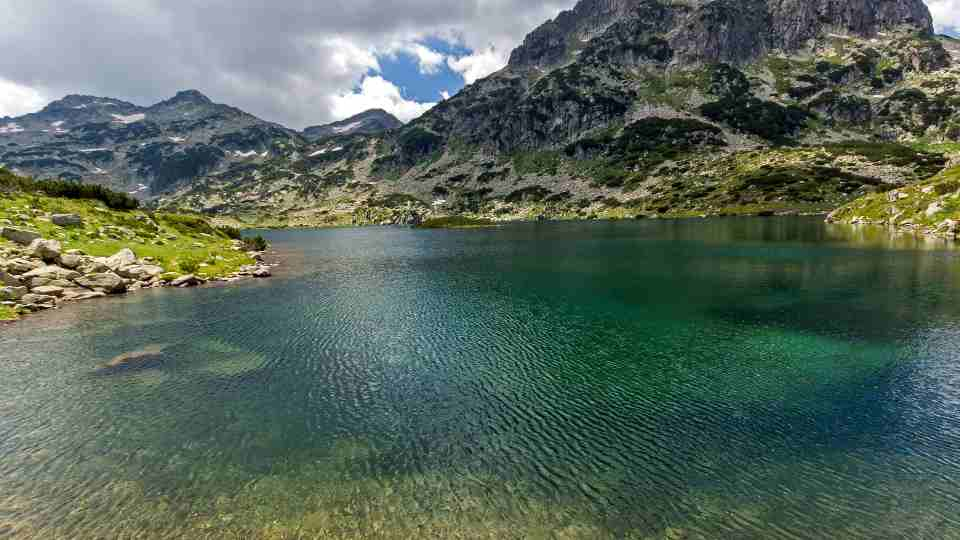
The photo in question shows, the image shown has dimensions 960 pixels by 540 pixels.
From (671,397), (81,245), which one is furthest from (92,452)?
(81,245)

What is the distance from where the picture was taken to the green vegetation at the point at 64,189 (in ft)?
325

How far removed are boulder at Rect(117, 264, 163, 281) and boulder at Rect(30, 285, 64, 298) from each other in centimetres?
1055

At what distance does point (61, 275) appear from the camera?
64062 mm

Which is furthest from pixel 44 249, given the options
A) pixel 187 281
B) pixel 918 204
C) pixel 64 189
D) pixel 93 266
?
pixel 918 204

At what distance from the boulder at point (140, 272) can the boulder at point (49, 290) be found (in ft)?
34.6

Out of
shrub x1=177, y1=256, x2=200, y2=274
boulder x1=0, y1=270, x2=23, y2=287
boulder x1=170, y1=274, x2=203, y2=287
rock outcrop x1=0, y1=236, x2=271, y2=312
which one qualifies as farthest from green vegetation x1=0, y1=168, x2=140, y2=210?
boulder x1=0, y1=270, x2=23, y2=287

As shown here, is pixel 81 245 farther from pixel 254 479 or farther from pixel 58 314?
pixel 254 479

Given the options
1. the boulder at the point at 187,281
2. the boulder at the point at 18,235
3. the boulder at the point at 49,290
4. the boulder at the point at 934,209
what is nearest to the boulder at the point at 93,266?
the boulder at the point at 49,290

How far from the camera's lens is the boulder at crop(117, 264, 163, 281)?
7275 cm

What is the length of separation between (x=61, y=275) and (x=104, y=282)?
4829 millimetres

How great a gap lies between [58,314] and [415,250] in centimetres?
9466

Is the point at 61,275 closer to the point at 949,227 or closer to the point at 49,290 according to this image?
the point at 49,290

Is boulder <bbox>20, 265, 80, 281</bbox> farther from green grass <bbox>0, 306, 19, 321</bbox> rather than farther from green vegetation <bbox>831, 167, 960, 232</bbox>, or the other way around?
green vegetation <bbox>831, 167, 960, 232</bbox>

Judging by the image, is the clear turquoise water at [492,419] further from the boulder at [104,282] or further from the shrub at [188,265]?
the shrub at [188,265]
